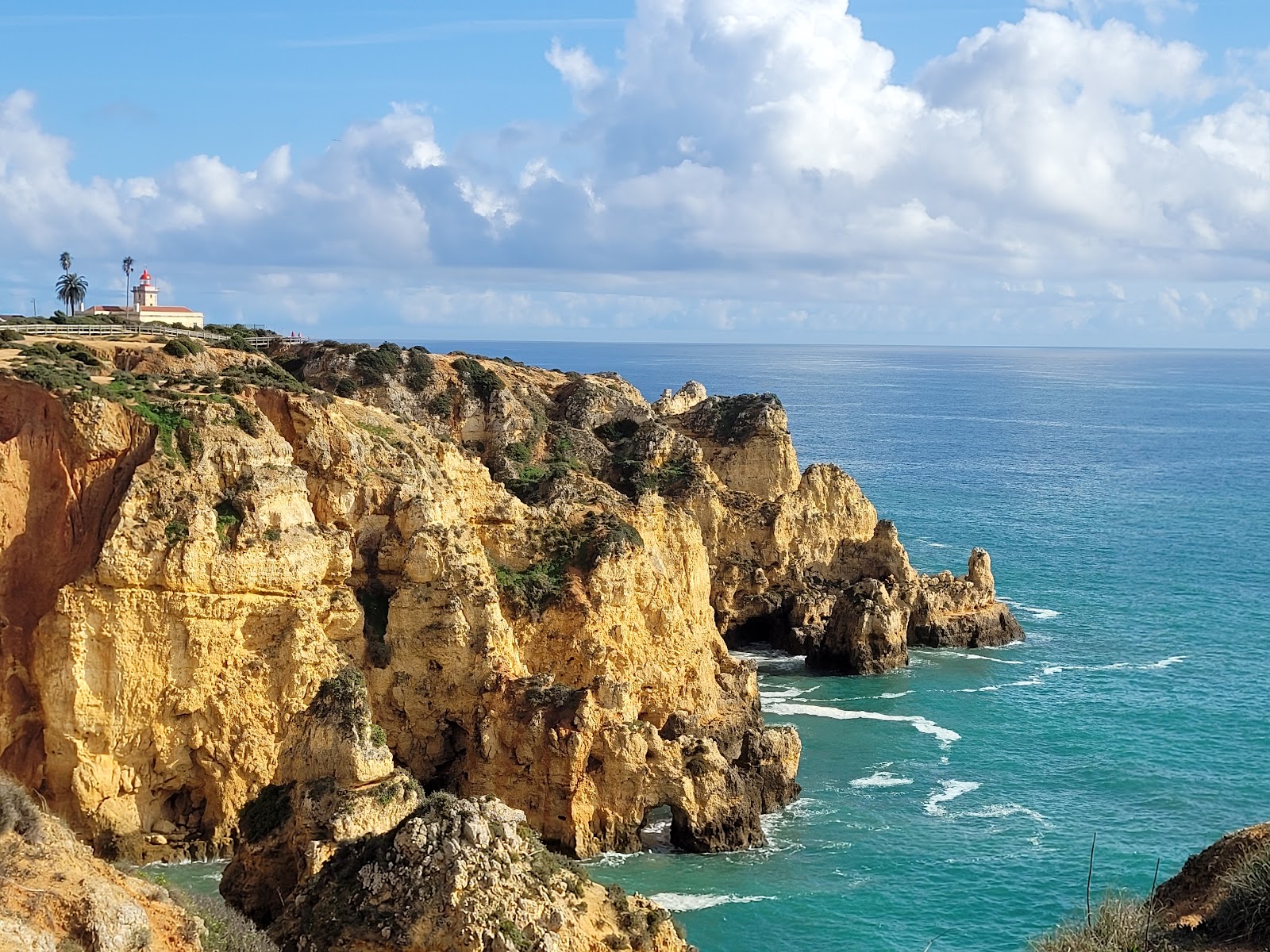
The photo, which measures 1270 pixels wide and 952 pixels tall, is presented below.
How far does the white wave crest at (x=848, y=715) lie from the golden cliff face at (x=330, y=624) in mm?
6172

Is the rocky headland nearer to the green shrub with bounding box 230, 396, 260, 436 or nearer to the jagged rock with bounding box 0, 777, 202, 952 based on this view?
the green shrub with bounding box 230, 396, 260, 436

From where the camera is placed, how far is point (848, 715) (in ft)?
166

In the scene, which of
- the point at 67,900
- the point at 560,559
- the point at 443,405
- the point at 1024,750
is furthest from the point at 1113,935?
the point at 443,405

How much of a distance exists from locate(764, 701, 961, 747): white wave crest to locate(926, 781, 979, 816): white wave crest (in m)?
5.61

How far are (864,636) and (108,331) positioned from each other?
32.2 meters

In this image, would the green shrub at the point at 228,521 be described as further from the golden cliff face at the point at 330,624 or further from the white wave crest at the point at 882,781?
the white wave crest at the point at 882,781

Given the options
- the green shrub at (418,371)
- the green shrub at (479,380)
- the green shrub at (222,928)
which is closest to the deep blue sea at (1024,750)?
the green shrub at (222,928)

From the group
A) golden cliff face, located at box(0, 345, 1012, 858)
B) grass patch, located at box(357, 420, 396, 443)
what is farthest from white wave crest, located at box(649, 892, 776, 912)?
grass patch, located at box(357, 420, 396, 443)

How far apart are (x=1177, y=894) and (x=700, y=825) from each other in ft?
49.3

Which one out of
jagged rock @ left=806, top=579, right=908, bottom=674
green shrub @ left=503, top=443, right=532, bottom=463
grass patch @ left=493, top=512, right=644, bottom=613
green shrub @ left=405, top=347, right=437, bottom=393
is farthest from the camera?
green shrub @ left=405, top=347, right=437, bottom=393

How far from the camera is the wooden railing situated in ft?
159

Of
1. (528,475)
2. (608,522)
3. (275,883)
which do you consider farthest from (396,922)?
(528,475)

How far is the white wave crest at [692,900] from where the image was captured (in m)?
32.8

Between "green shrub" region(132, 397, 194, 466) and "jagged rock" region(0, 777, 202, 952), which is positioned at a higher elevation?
"green shrub" region(132, 397, 194, 466)
